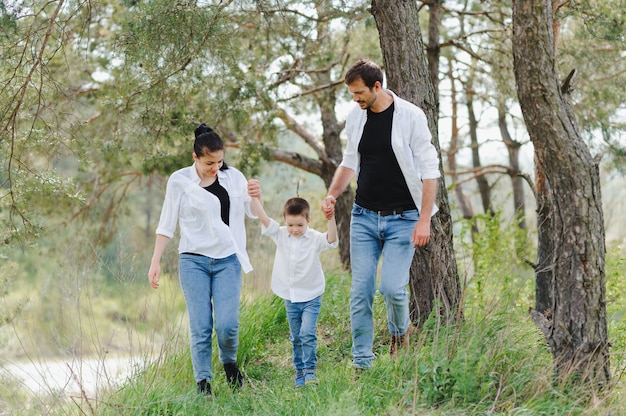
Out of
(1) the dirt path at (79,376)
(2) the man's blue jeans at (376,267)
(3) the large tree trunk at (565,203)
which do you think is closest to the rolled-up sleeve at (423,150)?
(2) the man's blue jeans at (376,267)

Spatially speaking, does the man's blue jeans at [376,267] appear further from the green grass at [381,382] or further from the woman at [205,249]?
the woman at [205,249]

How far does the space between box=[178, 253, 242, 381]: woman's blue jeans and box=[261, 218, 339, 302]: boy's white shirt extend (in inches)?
13.9

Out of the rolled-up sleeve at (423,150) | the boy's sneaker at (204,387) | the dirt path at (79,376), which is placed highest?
the rolled-up sleeve at (423,150)

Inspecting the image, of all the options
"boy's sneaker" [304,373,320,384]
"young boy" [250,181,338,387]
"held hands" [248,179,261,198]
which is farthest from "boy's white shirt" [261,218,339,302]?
"boy's sneaker" [304,373,320,384]

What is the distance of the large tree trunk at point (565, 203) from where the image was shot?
4223mm

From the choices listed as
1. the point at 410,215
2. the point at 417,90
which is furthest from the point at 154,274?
the point at 417,90

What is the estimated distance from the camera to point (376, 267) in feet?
14.4

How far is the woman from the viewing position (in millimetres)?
4438

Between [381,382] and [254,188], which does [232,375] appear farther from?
[254,188]

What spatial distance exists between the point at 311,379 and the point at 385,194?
122 cm

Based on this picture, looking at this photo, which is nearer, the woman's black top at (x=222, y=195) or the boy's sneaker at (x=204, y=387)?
the boy's sneaker at (x=204, y=387)

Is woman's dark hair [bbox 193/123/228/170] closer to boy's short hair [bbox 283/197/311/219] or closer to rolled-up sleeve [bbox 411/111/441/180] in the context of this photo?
boy's short hair [bbox 283/197/311/219]

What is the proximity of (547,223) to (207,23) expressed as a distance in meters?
3.53

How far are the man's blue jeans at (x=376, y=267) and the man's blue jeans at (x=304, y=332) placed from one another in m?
0.34
